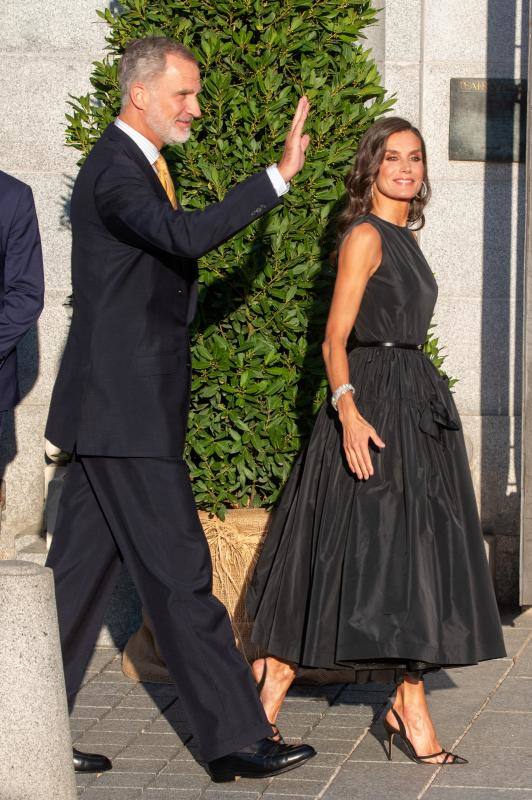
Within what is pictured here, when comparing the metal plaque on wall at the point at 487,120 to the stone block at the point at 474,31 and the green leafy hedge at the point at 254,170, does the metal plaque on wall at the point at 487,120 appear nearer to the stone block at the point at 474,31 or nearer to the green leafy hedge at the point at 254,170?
the stone block at the point at 474,31

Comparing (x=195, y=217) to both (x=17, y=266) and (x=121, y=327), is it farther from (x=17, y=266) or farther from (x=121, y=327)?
(x=17, y=266)

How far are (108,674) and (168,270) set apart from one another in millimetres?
1988

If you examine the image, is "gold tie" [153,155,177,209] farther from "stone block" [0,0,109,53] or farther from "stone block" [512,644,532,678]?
"stone block" [512,644,532,678]

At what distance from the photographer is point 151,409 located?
4.82 meters

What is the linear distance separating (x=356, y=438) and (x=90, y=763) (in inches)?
52.5

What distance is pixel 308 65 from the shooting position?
574cm

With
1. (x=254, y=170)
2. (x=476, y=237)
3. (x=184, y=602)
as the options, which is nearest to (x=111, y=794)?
(x=184, y=602)

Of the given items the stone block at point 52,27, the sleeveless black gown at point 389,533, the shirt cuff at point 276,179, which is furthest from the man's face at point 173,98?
the stone block at point 52,27

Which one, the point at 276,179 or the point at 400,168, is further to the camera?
the point at 400,168

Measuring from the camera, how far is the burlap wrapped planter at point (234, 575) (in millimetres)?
5938

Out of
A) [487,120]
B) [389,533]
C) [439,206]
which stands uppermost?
[487,120]

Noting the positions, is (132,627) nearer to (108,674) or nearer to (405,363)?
(108,674)

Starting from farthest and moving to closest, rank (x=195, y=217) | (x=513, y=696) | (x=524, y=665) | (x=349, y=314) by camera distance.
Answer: (x=524, y=665) → (x=513, y=696) → (x=349, y=314) → (x=195, y=217)

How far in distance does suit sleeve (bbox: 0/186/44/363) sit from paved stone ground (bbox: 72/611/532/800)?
1.38m
